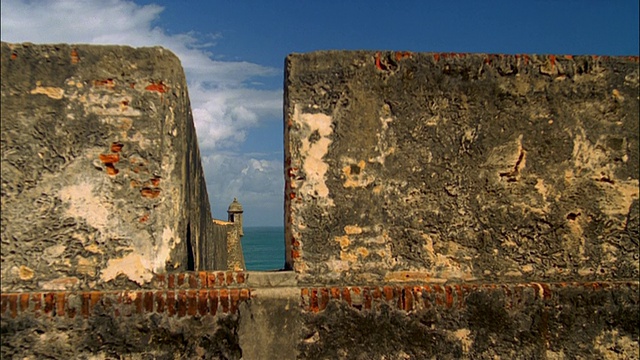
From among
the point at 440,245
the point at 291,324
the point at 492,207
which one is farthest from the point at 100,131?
the point at 492,207

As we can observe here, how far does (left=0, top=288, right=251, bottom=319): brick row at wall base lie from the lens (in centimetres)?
320

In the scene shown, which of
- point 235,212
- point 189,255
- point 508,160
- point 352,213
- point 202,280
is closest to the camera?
point 202,280

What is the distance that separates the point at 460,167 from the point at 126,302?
7.52 ft

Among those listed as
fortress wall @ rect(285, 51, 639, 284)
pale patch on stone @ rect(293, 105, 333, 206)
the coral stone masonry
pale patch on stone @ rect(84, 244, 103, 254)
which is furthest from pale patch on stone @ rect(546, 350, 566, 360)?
pale patch on stone @ rect(84, 244, 103, 254)

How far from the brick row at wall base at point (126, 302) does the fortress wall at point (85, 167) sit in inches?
3.1

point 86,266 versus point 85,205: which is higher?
point 85,205

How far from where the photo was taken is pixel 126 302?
327cm

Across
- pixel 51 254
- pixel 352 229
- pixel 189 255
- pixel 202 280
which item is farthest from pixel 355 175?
pixel 51 254

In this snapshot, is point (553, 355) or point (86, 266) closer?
point (86, 266)

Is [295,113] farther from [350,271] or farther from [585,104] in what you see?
[585,104]

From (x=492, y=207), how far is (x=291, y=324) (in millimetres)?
1535

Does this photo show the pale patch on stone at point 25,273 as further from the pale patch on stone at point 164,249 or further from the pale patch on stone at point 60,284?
the pale patch on stone at point 164,249

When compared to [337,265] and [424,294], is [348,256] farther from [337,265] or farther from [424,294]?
[424,294]

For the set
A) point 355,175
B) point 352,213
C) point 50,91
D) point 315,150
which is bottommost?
point 352,213
